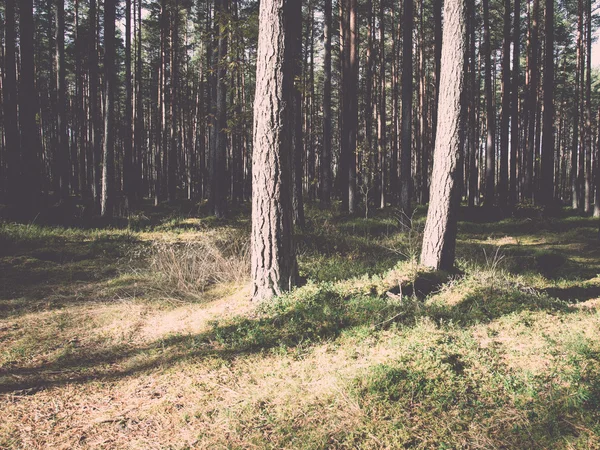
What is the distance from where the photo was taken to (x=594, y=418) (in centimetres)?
257

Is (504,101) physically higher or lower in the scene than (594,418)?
higher

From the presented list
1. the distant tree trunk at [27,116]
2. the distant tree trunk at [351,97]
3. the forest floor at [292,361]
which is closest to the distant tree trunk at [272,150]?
the forest floor at [292,361]

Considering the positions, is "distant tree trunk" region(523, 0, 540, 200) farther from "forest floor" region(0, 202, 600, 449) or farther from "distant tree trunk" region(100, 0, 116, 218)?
"distant tree trunk" region(100, 0, 116, 218)

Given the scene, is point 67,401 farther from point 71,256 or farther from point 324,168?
point 324,168

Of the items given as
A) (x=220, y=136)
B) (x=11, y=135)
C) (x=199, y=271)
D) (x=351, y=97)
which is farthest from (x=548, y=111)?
(x=11, y=135)

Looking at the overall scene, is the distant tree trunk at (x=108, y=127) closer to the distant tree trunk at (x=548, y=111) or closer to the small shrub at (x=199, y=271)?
the small shrub at (x=199, y=271)

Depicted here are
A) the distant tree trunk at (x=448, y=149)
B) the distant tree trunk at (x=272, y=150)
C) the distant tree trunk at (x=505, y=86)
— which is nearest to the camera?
the distant tree trunk at (x=272, y=150)

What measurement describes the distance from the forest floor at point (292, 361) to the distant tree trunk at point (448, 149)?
592 mm

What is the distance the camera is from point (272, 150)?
4.99m

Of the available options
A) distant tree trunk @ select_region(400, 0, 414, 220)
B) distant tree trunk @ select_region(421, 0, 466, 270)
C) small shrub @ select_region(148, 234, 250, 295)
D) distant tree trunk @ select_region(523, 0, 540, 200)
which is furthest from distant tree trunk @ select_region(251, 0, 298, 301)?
distant tree trunk @ select_region(523, 0, 540, 200)

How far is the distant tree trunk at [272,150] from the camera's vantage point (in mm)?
4945

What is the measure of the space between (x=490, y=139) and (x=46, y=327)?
18.1m

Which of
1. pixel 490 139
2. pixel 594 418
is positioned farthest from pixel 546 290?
pixel 490 139

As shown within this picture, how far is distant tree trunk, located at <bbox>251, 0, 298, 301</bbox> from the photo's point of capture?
16.2 ft
